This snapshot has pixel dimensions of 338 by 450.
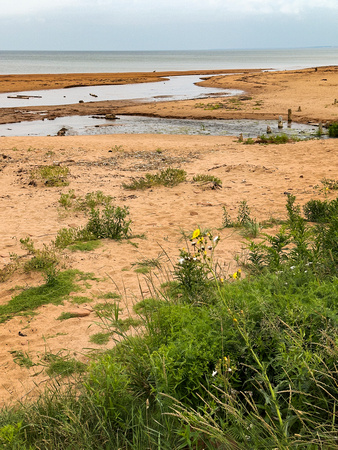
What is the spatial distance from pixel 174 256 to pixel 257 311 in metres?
3.27

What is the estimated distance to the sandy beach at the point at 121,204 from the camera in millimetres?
4129

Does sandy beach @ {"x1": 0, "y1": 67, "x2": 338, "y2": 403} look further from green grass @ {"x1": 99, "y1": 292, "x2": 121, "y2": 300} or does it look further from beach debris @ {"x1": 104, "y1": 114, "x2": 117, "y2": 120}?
beach debris @ {"x1": 104, "y1": 114, "x2": 117, "y2": 120}

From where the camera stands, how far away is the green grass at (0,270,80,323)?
461cm

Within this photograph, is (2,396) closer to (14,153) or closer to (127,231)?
(127,231)

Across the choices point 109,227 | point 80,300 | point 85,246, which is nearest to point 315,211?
point 109,227

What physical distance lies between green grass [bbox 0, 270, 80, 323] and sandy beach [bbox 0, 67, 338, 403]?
0.40ft

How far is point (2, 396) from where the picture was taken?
3.24 m

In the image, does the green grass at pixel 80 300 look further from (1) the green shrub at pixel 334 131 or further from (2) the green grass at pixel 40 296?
(1) the green shrub at pixel 334 131

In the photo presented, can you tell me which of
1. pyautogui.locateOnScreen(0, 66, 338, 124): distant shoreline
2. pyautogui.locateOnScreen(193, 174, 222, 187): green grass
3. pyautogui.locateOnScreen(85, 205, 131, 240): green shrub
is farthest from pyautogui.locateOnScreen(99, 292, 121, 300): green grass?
pyautogui.locateOnScreen(0, 66, 338, 124): distant shoreline

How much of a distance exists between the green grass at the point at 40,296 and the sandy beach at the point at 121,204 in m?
0.12

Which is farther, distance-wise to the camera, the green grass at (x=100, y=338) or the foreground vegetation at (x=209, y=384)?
the green grass at (x=100, y=338)

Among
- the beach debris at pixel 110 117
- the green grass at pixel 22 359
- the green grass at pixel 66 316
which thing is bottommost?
the green grass at pixel 22 359

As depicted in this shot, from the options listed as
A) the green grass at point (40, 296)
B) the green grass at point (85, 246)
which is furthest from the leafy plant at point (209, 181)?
the green grass at point (40, 296)

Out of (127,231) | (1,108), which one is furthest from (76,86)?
(127,231)
